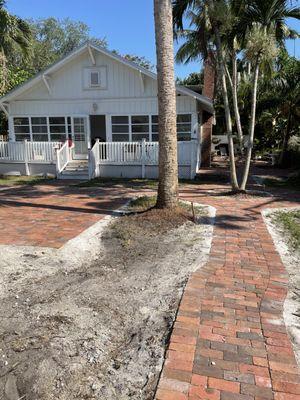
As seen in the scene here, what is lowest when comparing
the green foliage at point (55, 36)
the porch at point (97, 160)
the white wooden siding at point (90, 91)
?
the porch at point (97, 160)

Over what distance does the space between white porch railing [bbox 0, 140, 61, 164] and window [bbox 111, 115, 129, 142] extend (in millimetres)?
3004

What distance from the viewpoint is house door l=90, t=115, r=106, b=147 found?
1970cm

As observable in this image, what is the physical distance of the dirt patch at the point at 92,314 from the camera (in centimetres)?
304

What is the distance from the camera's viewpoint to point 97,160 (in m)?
16.2

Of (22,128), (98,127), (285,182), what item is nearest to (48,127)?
(22,128)

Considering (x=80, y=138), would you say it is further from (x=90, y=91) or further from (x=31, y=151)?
(x=31, y=151)

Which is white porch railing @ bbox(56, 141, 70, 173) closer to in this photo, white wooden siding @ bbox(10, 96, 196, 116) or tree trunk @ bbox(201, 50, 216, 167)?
white wooden siding @ bbox(10, 96, 196, 116)

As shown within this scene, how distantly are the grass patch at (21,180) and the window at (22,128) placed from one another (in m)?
3.53

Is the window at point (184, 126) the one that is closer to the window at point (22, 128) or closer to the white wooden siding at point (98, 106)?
the white wooden siding at point (98, 106)

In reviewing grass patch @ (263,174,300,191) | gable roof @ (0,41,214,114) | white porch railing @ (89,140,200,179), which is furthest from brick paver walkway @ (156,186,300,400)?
gable roof @ (0,41,214,114)

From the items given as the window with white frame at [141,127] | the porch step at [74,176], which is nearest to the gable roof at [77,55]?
the window with white frame at [141,127]

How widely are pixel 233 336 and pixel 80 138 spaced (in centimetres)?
1654

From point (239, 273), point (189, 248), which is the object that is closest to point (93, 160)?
point (189, 248)

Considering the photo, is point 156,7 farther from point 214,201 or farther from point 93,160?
point 93,160
